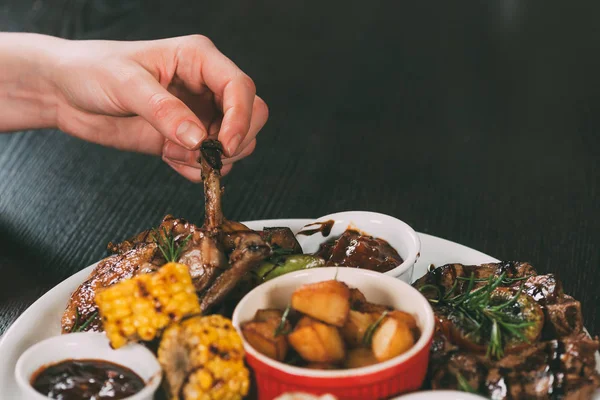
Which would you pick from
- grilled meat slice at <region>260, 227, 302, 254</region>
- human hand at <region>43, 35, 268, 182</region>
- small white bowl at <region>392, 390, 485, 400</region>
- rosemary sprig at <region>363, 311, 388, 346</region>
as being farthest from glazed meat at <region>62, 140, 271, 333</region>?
small white bowl at <region>392, 390, 485, 400</region>

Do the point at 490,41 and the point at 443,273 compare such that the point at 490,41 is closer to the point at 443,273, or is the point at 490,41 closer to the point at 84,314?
the point at 443,273

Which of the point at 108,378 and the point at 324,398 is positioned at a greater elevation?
Result: the point at 324,398

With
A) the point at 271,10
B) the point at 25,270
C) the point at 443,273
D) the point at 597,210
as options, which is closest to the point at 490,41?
the point at 271,10

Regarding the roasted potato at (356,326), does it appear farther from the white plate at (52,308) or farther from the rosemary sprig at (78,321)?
the rosemary sprig at (78,321)

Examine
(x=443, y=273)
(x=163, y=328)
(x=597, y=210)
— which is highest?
(x=163, y=328)

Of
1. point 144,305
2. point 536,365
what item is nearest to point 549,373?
point 536,365

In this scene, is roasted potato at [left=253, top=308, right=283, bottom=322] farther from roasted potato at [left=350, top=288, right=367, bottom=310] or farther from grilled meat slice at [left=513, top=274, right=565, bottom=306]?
grilled meat slice at [left=513, top=274, right=565, bottom=306]

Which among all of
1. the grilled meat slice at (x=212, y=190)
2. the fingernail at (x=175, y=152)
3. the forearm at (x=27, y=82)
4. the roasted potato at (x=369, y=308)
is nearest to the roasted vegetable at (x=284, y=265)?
the grilled meat slice at (x=212, y=190)
